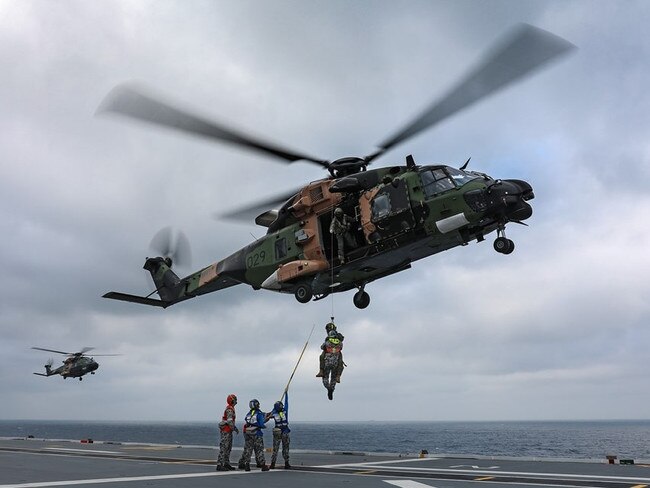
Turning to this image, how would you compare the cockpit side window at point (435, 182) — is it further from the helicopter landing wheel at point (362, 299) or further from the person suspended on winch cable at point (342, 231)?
the helicopter landing wheel at point (362, 299)

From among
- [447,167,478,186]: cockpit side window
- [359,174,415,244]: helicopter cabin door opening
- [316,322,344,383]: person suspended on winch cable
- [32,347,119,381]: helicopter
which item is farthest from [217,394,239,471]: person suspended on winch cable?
[32,347,119,381]: helicopter

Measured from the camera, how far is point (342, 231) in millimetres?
16906

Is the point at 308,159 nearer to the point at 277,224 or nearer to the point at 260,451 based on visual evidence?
the point at 277,224

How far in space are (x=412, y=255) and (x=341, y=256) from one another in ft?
7.15

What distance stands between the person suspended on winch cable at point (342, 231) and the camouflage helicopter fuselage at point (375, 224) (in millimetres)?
156

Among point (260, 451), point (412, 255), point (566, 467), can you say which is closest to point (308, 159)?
point (412, 255)

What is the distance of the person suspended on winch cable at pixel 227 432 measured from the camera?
1484 cm

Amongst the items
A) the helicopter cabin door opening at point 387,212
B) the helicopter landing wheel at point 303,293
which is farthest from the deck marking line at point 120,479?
the helicopter cabin door opening at point 387,212

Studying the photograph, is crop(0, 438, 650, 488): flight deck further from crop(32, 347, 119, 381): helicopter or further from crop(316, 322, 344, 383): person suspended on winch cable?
crop(32, 347, 119, 381): helicopter

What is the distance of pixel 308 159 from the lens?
1691 cm

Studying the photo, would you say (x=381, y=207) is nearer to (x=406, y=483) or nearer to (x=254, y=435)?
(x=254, y=435)

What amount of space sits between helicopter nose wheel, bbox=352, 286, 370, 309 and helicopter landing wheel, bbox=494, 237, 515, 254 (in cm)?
499

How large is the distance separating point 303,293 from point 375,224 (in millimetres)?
3383

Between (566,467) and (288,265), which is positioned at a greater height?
(288,265)
